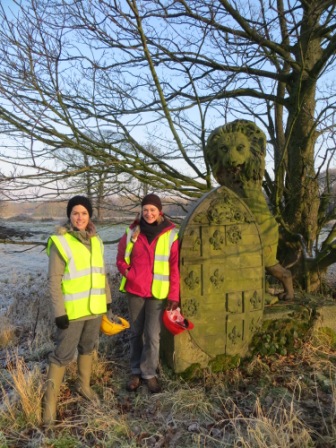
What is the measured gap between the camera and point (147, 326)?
334 centimetres

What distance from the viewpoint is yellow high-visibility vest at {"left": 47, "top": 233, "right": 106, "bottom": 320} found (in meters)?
2.93

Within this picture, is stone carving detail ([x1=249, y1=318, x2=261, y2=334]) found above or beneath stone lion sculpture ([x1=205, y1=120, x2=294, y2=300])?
beneath

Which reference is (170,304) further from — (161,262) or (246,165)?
(246,165)

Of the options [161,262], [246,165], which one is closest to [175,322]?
[161,262]

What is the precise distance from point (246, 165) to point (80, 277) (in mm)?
1927

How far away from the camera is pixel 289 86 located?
18.6 feet

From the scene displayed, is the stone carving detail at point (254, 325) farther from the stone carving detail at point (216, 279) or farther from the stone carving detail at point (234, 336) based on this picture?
the stone carving detail at point (216, 279)

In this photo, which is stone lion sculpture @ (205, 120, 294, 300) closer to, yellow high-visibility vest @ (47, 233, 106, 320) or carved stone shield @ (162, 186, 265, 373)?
carved stone shield @ (162, 186, 265, 373)

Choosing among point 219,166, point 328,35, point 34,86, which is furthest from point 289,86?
point 34,86

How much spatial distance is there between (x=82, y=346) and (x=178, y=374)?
95 cm

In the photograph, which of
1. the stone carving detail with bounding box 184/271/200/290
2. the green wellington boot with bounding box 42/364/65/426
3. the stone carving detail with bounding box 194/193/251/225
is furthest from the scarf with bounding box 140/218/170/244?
the green wellington boot with bounding box 42/364/65/426

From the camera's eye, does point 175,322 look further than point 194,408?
Yes

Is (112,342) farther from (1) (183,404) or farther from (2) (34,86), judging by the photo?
(2) (34,86)

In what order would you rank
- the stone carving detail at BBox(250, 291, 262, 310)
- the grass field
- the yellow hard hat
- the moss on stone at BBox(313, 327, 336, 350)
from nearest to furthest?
the grass field
the yellow hard hat
the stone carving detail at BBox(250, 291, 262, 310)
the moss on stone at BBox(313, 327, 336, 350)
